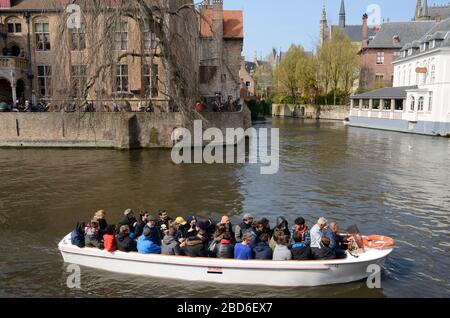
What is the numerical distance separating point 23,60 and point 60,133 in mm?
Answer: 9237

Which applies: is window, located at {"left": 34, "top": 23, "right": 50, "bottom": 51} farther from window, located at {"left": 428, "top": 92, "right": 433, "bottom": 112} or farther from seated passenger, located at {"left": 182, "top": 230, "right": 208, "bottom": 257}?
window, located at {"left": 428, "top": 92, "right": 433, "bottom": 112}

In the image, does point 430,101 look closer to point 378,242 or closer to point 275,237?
point 378,242

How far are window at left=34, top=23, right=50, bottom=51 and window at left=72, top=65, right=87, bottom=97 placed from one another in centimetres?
1211

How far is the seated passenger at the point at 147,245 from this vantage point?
9.15 m

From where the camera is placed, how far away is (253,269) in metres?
8.62

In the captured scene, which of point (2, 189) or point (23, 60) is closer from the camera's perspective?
point (2, 189)

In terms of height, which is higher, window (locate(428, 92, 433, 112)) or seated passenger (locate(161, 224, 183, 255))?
window (locate(428, 92, 433, 112))

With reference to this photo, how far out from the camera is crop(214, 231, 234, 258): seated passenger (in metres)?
8.84

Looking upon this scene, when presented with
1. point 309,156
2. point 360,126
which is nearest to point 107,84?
point 309,156

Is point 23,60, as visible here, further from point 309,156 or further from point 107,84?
point 309,156

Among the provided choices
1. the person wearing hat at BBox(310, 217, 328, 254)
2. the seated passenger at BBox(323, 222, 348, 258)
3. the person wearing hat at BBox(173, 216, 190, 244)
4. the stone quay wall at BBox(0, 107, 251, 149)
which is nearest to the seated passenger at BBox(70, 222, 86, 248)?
the person wearing hat at BBox(173, 216, 190, 244)

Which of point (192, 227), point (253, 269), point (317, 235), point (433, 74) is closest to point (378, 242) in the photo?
point (317, 235)

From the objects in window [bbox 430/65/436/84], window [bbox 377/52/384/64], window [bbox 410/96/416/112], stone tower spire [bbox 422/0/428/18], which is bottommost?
window [bbox 410/96/416/112]
